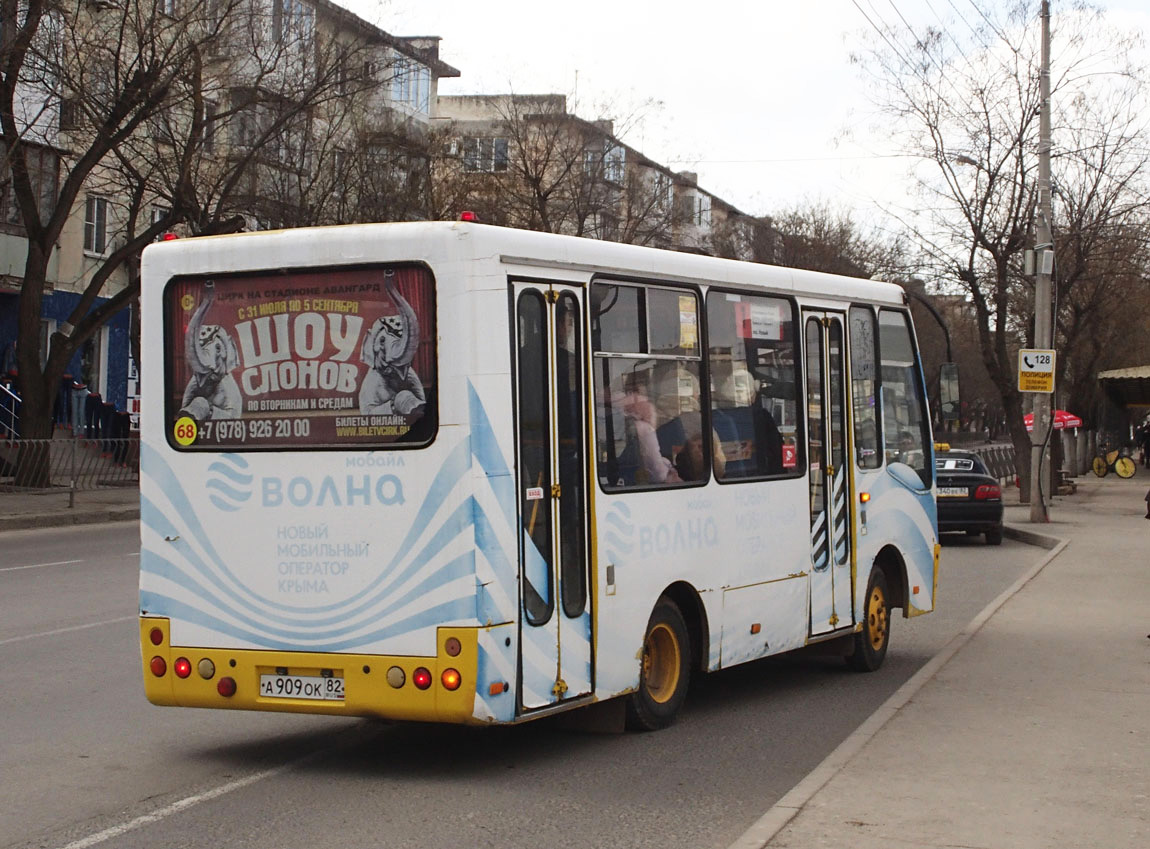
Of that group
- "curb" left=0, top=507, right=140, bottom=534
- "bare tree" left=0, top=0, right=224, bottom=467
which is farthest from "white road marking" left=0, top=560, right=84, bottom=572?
"bare tree" left=0, top=0, right=224, bottom=467

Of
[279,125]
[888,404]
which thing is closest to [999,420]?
[279,125]

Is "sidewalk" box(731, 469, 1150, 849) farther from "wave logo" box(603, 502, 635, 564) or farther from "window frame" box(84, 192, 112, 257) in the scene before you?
"window frame" box(84, 192, 112, 257)

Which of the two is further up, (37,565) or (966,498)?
(966,498)

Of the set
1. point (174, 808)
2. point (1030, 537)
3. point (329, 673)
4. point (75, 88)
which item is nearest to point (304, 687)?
point (329, 673)

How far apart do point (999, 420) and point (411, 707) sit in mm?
128766

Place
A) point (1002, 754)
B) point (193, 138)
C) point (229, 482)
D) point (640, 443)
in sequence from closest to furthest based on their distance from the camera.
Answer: point (229, 482), point (1002, 754), point (640, 443), point (193, 138)

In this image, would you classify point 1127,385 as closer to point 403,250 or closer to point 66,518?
point 66,518

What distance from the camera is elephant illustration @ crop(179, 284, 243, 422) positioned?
7.73m

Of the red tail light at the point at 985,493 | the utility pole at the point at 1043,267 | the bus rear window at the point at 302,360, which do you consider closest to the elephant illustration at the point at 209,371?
the bus rear window at the point at 302,360

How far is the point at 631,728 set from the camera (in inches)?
341

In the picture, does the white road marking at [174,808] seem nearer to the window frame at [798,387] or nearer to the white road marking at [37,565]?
the window frame at [798,387]

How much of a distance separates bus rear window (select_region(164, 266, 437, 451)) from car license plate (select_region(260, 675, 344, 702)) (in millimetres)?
1105

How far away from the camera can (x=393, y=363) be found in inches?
290

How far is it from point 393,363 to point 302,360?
505mm
